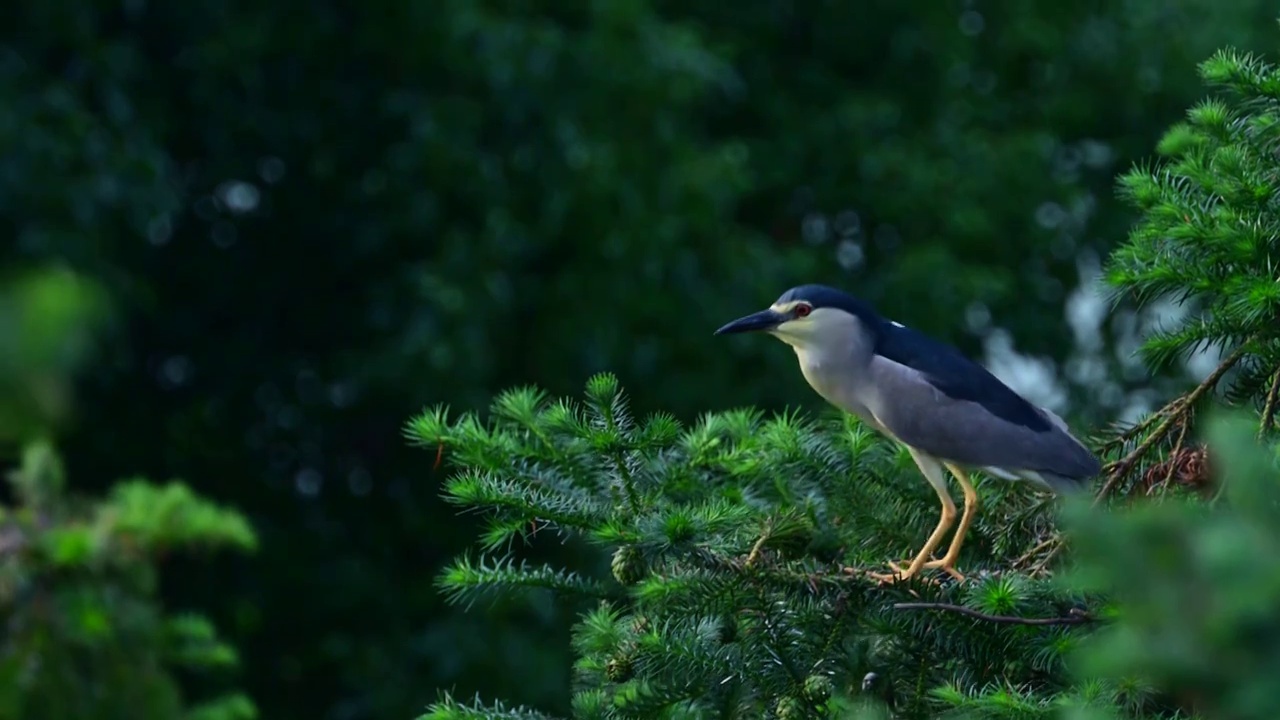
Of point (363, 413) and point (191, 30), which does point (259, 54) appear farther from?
point (363, 413)

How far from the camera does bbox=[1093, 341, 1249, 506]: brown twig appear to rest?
7.73ft

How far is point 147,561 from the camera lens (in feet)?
13.3

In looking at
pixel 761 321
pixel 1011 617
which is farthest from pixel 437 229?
pixel 1011 617

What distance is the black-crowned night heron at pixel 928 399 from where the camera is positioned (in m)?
2.91

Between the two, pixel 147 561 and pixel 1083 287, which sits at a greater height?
pixel 1083 287

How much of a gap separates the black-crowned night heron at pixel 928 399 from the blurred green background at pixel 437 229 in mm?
4471

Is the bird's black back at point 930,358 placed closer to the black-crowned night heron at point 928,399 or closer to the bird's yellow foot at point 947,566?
the black-crowned night heron at point 928,399

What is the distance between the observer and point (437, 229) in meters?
8.81

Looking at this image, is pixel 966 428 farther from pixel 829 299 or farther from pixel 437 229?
pixel 437 229

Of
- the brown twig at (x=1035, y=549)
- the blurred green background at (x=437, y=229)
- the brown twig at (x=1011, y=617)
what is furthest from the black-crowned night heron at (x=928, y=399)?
the blurred green background at (x=437, y=229)

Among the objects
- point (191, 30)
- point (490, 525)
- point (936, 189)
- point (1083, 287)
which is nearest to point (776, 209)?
point (936, 189)

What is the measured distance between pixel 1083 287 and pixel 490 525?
30.2 ft

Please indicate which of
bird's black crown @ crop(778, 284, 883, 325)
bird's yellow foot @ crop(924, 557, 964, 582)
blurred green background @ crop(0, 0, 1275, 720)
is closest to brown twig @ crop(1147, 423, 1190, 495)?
bird's yellow foot @ crop(924, 557, 964, 582)

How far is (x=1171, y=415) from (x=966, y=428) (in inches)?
32.1
